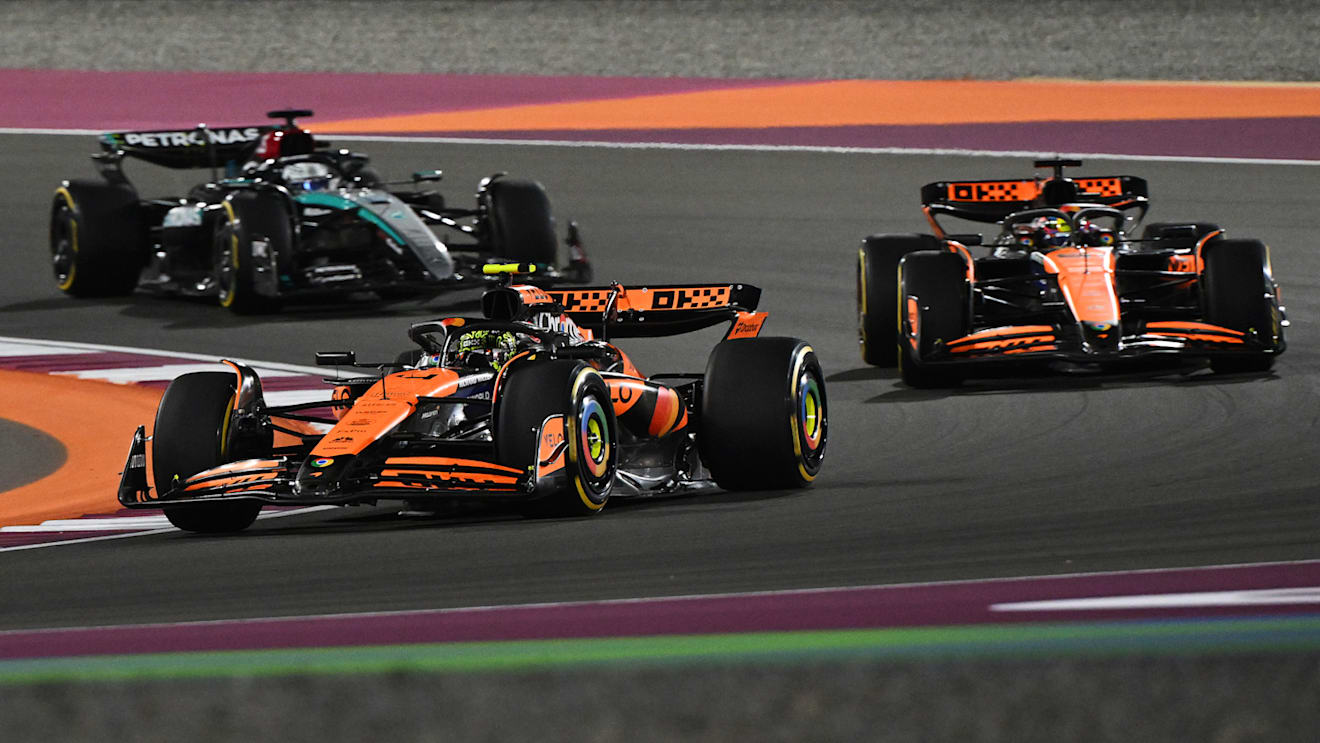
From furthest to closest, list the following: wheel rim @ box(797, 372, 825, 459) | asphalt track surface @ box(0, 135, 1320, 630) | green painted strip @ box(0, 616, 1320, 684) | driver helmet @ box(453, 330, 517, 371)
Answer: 1. wheel rim @ box(797, 372, 825, 459)
2. driver helmet @ box(453, 330, 517, 371)
3. asphalt track surface @ box(0, 135, 1320, 630)
4. green painted strip @ box(0, 616, 1320, 684)

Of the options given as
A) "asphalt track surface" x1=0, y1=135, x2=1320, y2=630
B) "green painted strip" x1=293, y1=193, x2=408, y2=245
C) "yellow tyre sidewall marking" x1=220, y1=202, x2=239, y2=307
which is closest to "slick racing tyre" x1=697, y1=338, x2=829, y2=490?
"asphalt track surface" x1=0, y1=135, x2=1320, y2=630

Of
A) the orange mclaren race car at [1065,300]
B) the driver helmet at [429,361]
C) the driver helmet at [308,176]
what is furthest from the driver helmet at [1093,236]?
the driver helmet at [308,176]

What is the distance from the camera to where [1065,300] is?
12.2m

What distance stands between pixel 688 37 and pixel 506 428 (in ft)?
102

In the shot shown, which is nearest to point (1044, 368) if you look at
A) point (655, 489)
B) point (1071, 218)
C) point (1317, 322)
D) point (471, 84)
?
point (1071, 218)

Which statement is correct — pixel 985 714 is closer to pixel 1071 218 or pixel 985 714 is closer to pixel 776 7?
pixel 1071 218

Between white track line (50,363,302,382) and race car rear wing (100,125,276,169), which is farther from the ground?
race car rear wing (100,125,276,169)

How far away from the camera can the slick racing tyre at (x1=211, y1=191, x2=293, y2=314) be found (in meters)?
15.7

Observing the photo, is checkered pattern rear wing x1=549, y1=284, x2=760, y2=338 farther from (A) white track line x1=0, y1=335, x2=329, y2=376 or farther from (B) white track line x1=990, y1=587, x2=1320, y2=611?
(B) white track line x1=990, y1=587, x2=1320, y2=611

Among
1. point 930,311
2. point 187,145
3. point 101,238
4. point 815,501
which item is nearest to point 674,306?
point 815,501

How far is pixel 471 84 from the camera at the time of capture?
35406 mm

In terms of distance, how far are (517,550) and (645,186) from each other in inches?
674

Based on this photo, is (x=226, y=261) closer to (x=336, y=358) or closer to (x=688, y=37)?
(x=336, y=358)

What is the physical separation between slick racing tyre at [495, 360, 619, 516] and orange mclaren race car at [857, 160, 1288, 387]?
448cm
